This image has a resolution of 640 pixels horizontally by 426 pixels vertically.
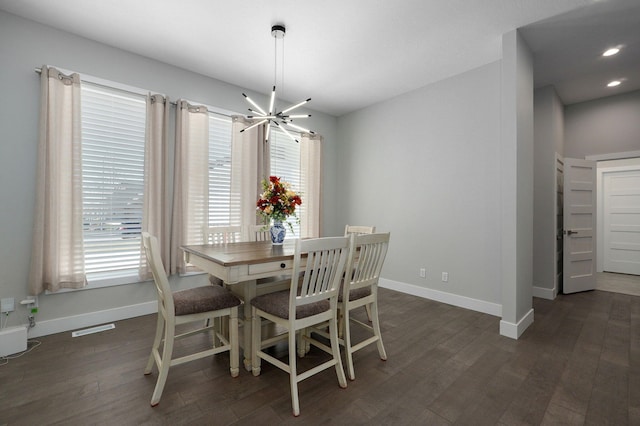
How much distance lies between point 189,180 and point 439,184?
3283mm

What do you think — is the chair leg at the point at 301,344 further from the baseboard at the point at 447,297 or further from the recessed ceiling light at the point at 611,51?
the recessed ceiling light at the point at 611,51

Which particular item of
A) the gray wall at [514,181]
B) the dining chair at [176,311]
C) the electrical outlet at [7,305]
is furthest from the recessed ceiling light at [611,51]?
the electrical outlet at [7,305]

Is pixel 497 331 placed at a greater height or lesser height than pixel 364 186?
lesser

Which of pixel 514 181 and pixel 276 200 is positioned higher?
pixel 514 181

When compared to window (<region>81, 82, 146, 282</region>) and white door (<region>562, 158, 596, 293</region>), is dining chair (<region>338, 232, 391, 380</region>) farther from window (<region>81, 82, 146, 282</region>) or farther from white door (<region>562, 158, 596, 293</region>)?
white door (<region>562, 158, 596, 293</region>)

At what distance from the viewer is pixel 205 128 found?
3.66 m

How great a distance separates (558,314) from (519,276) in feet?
3.75

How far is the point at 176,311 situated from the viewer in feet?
6.30

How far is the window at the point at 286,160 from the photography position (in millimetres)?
4504

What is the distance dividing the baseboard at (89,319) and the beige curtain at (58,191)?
34 cm

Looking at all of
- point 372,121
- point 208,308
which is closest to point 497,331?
point 208,308

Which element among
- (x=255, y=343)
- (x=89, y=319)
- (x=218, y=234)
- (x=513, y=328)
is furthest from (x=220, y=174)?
(x=513, y=328)

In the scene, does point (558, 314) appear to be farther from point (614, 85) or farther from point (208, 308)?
point (208, 308)

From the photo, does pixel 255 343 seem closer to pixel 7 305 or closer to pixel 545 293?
pixel 7 305
